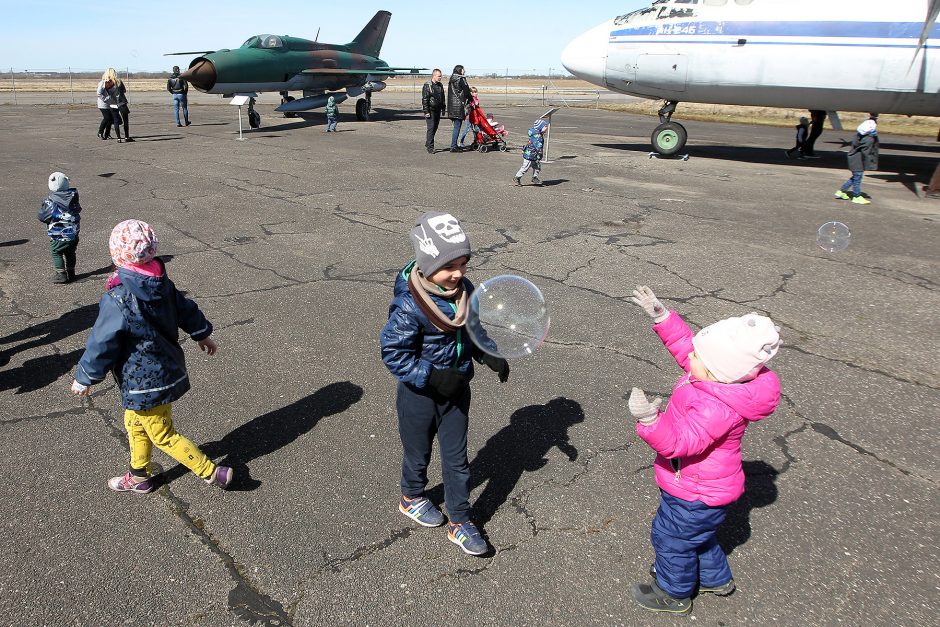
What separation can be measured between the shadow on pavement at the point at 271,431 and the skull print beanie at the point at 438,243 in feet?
5.98

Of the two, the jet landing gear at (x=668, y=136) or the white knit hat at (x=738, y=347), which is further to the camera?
the jet landing gear at (x=668, y=136)

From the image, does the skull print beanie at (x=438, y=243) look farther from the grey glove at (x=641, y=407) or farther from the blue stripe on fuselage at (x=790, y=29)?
the blue stripe on fuselage at (x=790, y=29)

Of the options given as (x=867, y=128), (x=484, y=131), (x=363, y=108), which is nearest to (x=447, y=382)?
(x=867, y=128)

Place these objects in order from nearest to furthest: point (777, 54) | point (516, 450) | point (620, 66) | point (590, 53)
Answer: point (516, 450), point (777, 54), point (620, 66), point (590, 53)

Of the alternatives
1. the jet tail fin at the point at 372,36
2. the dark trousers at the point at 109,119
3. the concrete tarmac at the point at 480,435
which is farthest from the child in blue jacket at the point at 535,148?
the jet tail fin at the point at 372,36

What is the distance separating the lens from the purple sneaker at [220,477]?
129 inches

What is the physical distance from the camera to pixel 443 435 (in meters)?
2.87

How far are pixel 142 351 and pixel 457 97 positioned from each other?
13560 mm

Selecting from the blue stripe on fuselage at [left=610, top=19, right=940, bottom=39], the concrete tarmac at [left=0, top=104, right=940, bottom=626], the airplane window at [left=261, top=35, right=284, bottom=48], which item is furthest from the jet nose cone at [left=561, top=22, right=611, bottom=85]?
the airplane window at [left=261, top=35, right=284, bottom=48]

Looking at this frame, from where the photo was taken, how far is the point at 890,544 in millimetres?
3021

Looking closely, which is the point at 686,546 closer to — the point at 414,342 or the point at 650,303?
the point at 650,303

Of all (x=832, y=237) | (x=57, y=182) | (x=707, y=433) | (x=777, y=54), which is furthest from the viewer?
(x=777, y=54)

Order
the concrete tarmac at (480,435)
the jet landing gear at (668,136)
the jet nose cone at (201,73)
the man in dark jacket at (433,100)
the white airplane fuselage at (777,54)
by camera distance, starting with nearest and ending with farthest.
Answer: the concrete tarmac at (480,435)
the white airplane fuselage at (777,54)
the man in dark jacket at (433,100)
the jet landing gear at (668,136)
the jet nose cone at (201,73)

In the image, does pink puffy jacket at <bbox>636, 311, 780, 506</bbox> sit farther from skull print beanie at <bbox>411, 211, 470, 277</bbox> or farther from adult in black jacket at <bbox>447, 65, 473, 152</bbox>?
adult in black jacket at <bbox>447, 65, 473, 152</bbox>
